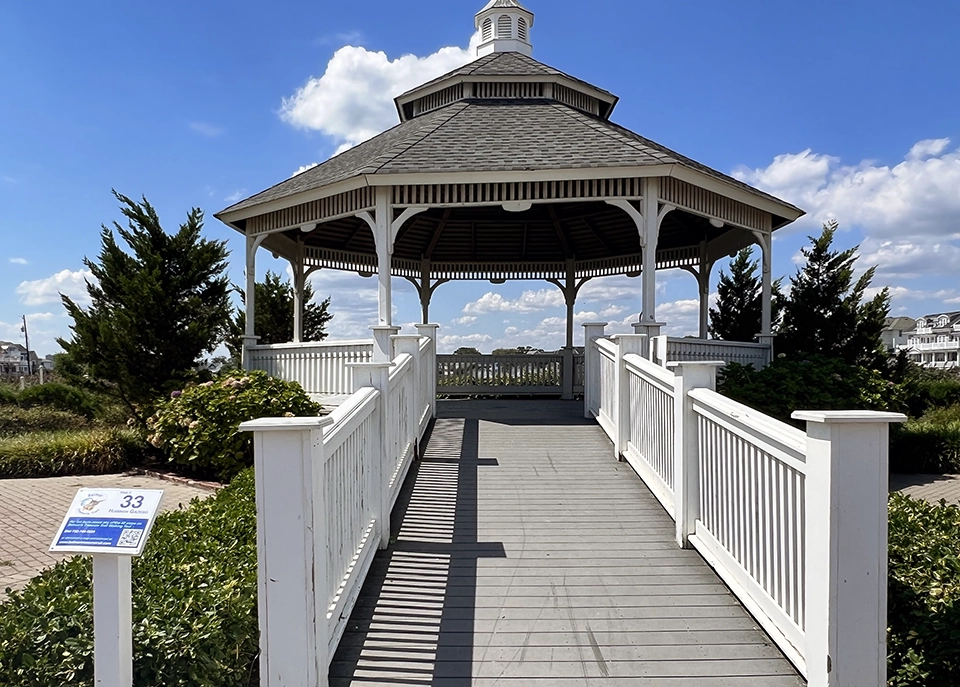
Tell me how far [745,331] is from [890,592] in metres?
15.6

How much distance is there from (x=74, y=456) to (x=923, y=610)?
11079 millimetres

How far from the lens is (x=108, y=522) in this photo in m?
2.37

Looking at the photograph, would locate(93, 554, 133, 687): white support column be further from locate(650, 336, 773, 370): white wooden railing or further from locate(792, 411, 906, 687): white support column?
locate(650, 336, 773, 370): white wooden railing

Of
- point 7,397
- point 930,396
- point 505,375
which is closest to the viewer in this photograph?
point 505,375

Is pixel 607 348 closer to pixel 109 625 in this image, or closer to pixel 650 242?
pixel 650 242

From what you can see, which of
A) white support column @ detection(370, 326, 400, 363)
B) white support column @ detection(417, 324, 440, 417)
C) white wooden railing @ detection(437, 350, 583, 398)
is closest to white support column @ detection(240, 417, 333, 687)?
white support column @ detection(370, 326, 400, 363)

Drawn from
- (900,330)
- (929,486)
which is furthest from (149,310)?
(900,330)

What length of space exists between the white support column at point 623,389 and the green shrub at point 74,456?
7.86m

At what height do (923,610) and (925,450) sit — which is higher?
(923,610)

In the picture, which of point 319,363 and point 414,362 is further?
point 319,363

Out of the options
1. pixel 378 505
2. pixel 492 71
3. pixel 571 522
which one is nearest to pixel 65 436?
pixel 378 505

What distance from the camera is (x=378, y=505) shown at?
4.56 m

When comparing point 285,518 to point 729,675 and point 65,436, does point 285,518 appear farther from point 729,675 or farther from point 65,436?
point 65,436

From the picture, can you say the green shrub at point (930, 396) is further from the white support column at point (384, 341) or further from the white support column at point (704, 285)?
the white support column at point (384, 341)
